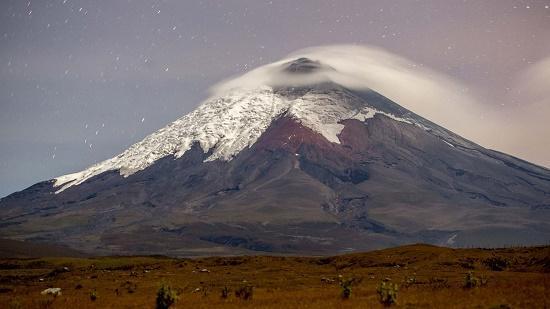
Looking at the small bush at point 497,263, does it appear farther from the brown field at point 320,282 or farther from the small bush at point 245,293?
the small bush at point 245,293

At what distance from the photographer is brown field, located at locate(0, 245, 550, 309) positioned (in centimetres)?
3300

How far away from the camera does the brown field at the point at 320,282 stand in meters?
33.0

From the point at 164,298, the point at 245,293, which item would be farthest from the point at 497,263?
the point at 164,298

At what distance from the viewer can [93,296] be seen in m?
43.0

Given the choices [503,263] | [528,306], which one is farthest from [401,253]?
[528,306]

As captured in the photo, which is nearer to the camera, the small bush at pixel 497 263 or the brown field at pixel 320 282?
the brown field at pixel 320 282

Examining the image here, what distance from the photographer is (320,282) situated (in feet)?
172

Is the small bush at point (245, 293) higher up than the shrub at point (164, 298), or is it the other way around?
the shrub at point (164, 298)

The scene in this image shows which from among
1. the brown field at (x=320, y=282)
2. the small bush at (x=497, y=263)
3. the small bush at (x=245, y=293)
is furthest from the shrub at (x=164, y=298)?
the small bush at (x=497, y=263)

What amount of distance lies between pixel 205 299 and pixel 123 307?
6218 mm

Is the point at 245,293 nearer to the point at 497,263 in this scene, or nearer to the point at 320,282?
the point at 320,282

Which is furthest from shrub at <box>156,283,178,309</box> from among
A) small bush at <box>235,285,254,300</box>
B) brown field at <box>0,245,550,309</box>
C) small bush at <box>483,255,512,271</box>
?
small bush at <box>483,255,512,271</box>

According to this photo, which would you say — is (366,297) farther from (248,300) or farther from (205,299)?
(205,299)

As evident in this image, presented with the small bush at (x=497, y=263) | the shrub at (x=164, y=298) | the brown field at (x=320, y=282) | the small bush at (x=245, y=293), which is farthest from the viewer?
the small bush at (x=497, y=263)
